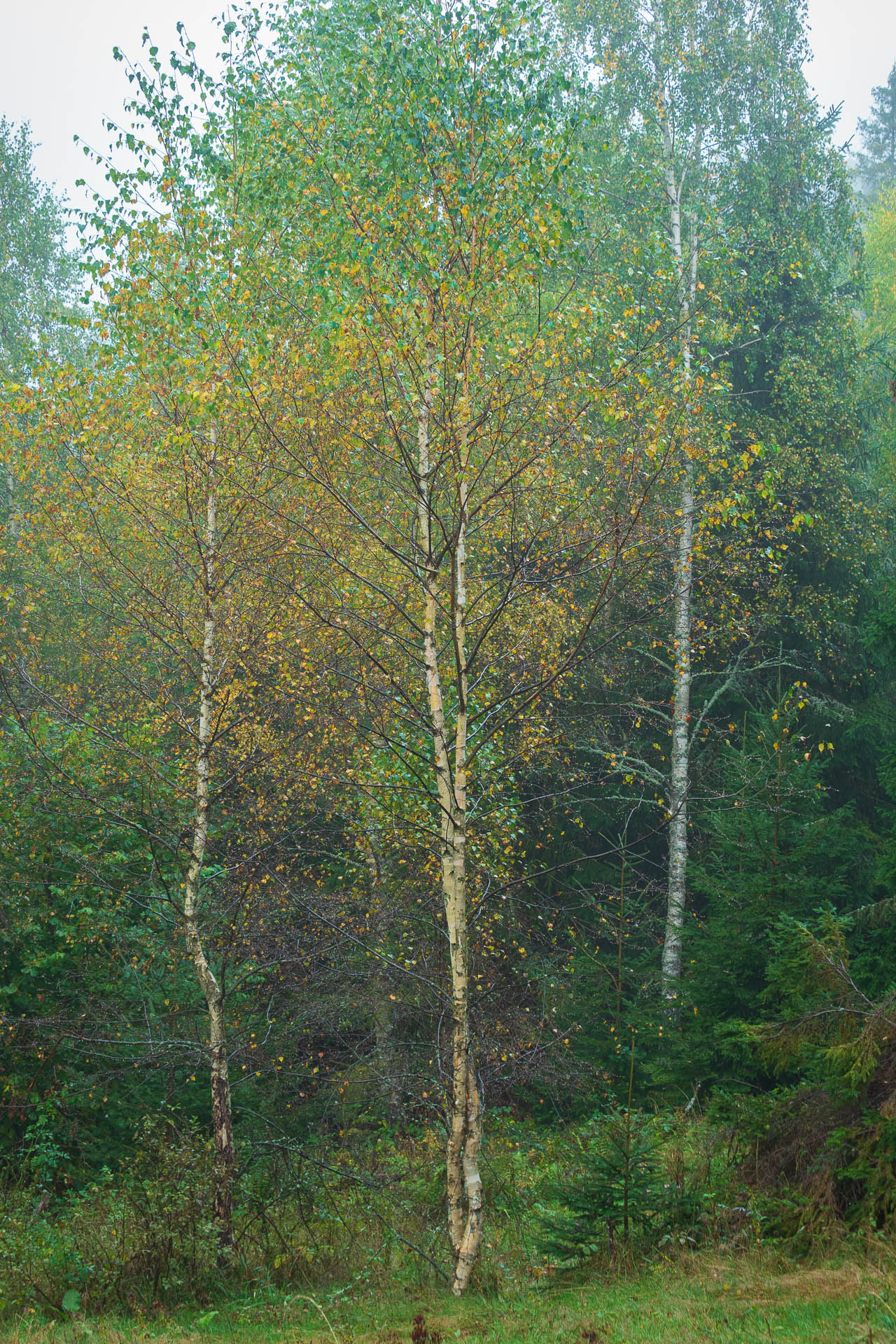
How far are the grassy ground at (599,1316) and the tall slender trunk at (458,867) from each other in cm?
56

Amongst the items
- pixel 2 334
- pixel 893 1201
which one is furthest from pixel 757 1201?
pixel 2 334

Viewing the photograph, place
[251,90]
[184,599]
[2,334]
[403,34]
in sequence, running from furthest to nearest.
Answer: [2,334] < [184,599] < [251,90] < [403,34]

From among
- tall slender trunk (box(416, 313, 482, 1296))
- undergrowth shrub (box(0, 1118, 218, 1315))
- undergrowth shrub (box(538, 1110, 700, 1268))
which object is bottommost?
undergrowth shrub (box(0, 1118, 218, 1315))

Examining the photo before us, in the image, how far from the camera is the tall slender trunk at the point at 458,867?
21.9ft

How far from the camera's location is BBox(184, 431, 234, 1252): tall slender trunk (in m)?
8.00

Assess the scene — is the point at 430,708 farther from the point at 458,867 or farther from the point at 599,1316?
the point at 599,1316

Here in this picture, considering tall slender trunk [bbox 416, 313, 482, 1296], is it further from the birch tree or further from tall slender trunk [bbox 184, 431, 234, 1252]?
tall slender trunk [bbox 184, 431, 234, 1252]

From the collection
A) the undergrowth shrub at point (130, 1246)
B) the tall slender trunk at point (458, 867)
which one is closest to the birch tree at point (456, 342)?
the tall slender trunk at point (458, 867)

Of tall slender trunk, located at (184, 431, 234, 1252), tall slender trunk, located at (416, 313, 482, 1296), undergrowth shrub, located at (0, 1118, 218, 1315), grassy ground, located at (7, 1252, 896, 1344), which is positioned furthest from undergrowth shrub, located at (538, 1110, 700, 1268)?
undergrowth shrub, located at (0, 1118, 218, 1315)

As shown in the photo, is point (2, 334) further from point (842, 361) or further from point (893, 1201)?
point (893, 1201)

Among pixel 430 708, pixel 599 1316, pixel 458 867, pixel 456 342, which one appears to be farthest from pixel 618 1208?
pixel 456 342

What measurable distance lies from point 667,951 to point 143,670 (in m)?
7.85

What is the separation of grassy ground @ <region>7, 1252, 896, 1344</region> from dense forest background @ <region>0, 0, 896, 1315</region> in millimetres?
435

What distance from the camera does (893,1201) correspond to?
638 cm
